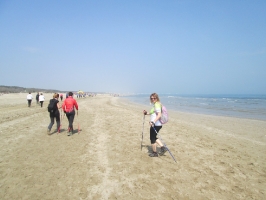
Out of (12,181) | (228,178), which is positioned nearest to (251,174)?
(228,178)

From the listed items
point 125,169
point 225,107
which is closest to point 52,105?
point 125,169

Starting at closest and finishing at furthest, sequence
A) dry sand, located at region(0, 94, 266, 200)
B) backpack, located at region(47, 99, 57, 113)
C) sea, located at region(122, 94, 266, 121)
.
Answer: dry sand, located at region(0, 94, 266, 200), backpack, located at region(47, 99, 57, 113), sea, located at region(122, 94, 266, 121)

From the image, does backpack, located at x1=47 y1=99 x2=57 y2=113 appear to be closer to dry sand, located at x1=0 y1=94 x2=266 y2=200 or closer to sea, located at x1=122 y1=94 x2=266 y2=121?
dry sand, located at x1=0 y1=94 x2=266 y2=200

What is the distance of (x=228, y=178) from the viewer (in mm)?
4438

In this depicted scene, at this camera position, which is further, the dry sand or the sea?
the sea

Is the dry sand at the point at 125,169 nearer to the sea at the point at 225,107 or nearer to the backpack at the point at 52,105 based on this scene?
the backpack at the point at 52,105

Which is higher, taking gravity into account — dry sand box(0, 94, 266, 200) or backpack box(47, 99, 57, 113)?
backpack box(47, 99, 57, 113)

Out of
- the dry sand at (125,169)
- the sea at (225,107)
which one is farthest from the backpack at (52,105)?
the sea at (225,107)

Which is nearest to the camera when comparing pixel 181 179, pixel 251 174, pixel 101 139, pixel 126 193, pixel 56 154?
pixel 126 193

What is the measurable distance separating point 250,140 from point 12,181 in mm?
10269

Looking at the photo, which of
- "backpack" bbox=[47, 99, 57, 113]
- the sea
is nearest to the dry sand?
"backpack" bbox=[47, 99, 57, 113]

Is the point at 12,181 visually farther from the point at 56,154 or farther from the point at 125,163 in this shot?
the point at 125,163

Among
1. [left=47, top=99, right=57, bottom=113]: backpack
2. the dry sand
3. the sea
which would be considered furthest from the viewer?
the sea

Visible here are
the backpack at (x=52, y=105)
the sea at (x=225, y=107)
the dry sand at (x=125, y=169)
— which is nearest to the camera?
the dry sand at (x=125, y=169)
